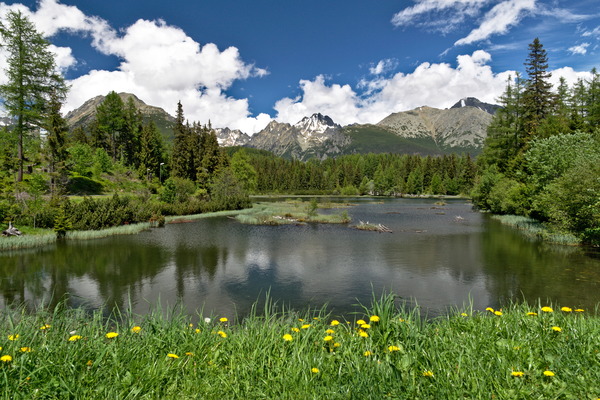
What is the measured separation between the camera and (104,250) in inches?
952

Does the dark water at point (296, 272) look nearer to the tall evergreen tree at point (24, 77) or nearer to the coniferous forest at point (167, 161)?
the coniferous forest at point (167, 161)

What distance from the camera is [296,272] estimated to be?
19.0 meters

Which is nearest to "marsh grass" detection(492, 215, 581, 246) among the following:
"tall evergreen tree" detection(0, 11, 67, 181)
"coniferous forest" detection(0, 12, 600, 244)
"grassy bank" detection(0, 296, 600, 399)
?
"coniferous forest" detection(0, 12, 600, 244)

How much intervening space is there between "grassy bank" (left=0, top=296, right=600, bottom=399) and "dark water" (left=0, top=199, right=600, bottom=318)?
3183 mm

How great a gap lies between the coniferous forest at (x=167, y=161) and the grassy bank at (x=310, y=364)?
79.4 feet

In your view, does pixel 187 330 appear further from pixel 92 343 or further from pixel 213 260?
pixel 213 260

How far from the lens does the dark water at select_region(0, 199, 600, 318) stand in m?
14.2

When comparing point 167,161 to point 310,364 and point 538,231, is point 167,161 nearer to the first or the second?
point 538,231

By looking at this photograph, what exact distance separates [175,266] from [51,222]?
1744cm

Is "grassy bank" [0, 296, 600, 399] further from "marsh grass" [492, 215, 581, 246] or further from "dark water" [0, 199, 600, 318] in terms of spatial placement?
"marsh grass" [492, 215, 581, 246]

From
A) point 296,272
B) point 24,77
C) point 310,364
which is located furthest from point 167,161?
point 310,364

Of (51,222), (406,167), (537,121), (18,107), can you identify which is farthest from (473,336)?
(406,167)

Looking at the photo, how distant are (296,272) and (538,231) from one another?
2678 cm

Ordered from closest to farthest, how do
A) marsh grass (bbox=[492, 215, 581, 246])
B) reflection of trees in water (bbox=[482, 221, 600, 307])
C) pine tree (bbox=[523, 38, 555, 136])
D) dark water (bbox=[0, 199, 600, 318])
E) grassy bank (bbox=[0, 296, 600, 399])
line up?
grassy bank (bbox=[0, 296, 600, 399]) → dark water (bbox=[0, 199, 600, 318]) → reflection of trees in water (bbox=[482, 221, 600, 307]) → marsh grass (bbox=[492, 215, 581, 246]) → pine tree (bbox=[523, 38, 555, 136])
